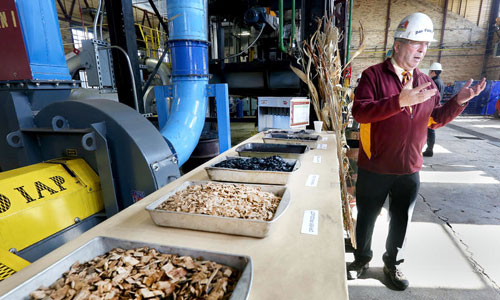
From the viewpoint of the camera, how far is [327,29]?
264 cm

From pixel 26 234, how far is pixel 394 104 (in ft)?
5.82

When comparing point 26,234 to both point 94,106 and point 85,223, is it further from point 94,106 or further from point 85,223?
point 94,106

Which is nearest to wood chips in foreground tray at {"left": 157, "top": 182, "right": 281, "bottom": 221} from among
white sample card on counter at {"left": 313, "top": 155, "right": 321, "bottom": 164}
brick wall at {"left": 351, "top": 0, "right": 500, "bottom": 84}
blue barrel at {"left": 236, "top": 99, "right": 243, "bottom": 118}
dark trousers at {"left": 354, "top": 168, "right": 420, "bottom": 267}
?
white sample card on counter at {"left": 313, "top": 155, "right": 321, "bottom": 164}

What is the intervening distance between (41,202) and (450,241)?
311 centimetres

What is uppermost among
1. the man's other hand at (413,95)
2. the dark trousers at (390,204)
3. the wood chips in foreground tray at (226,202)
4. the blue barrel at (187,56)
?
the blue barrel at (187,56)

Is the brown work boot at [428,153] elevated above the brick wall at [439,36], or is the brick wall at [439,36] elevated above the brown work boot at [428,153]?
the brick wall at [439,36]

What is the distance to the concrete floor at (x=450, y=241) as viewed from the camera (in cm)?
186

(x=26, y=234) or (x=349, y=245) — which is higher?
(x=26, y=234)

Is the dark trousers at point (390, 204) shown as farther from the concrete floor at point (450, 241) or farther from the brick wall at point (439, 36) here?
the brick wall at point (439, 36)

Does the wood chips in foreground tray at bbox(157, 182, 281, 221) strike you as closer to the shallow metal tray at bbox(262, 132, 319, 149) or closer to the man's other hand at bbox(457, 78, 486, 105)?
the shallow metal tray at bbox(262, 132, 319, 149)

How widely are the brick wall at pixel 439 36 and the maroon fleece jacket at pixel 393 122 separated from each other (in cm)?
1333

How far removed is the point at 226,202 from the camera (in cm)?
95

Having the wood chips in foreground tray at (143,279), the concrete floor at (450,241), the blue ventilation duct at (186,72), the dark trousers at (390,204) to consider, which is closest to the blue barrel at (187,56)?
the blue ventilation duct at (186,72)

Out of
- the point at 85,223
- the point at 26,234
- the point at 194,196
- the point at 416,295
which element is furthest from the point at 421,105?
the point at 26,234
